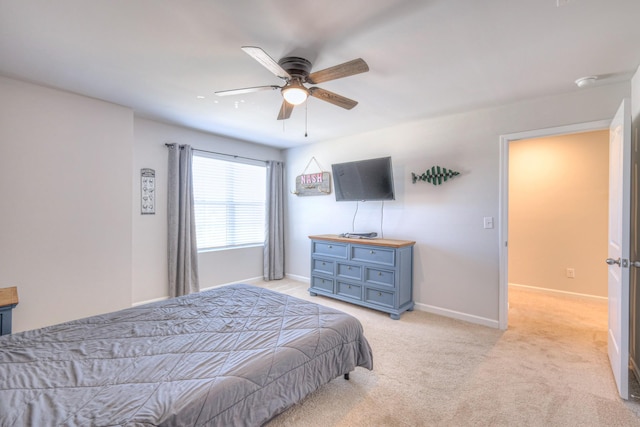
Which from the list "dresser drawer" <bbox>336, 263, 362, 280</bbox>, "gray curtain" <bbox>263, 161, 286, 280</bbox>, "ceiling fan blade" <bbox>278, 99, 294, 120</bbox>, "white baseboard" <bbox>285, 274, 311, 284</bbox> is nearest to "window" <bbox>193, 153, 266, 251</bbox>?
"gray curtain" <bbox>263, 161, 286, 280</bbox>

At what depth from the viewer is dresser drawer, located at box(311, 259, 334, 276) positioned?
4.05 metres

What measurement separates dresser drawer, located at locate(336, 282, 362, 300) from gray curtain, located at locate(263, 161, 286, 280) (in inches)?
61.7

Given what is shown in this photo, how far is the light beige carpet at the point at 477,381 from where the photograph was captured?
177cm

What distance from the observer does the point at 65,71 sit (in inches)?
94.8

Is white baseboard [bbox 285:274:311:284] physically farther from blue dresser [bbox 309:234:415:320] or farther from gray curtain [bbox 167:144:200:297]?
gray curtain [bbox 167:144:200:297]

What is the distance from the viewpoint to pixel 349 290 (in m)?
3.84

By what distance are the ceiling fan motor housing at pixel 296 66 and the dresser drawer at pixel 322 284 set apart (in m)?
2.77

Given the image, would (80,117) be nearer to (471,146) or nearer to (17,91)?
(17,91)

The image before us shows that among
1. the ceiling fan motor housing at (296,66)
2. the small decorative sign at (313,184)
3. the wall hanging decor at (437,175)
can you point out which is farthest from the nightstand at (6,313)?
the wall hanging decor at (437,175)

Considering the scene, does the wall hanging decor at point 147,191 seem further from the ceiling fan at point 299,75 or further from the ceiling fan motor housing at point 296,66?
the ceiling fan motor housing at point 296,66

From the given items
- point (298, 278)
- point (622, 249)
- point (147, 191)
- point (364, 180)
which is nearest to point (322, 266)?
point (298, 278)

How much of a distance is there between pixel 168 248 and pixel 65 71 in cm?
223

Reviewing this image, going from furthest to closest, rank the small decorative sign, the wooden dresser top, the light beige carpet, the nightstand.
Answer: the small decorative sign → the wooden dresser top → the nightstand → the light beige carpet

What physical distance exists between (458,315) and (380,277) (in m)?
0.99
